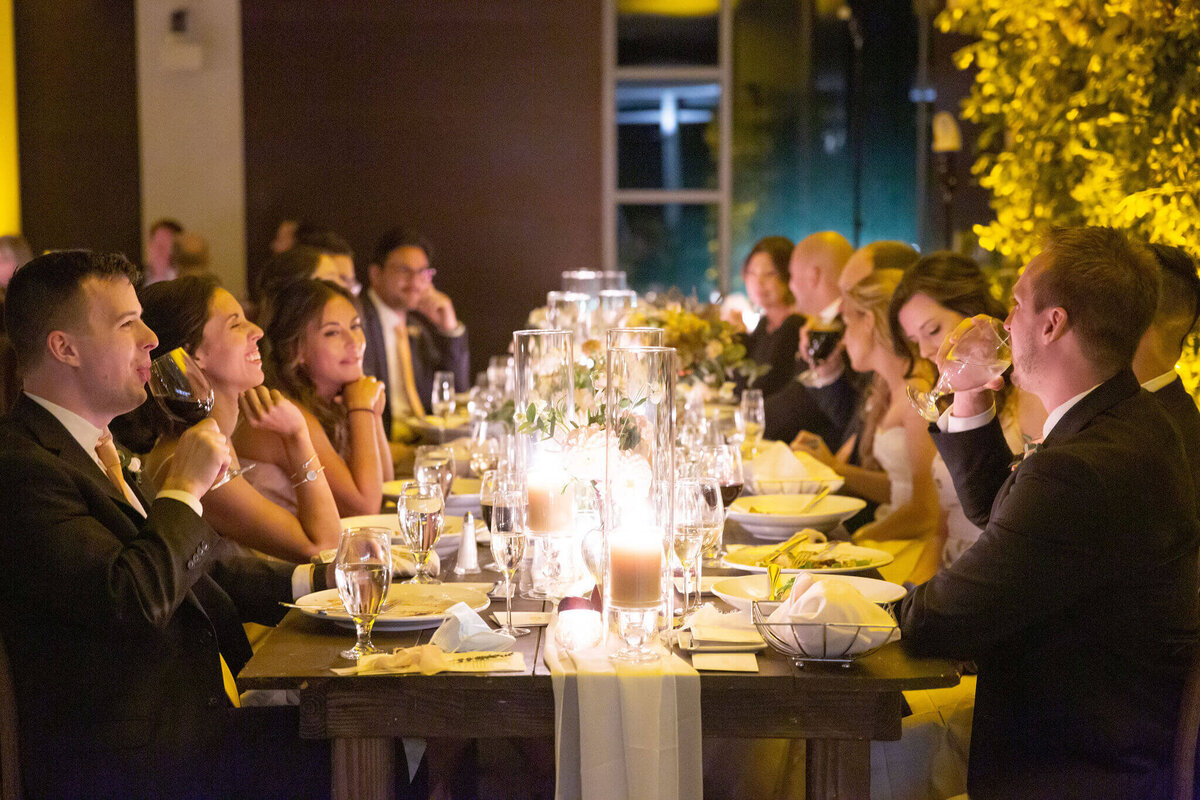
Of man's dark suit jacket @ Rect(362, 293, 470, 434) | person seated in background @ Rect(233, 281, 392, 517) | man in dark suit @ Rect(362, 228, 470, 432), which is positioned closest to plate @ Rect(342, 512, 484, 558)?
person seated in background @ Rect(233, 281, 392, 517)

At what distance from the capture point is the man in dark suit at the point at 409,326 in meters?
5.84

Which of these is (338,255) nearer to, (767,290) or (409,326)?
(409,326)

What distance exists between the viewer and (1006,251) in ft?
12.6

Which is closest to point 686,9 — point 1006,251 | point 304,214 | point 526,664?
point 304,214

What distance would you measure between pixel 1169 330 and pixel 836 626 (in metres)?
1.18

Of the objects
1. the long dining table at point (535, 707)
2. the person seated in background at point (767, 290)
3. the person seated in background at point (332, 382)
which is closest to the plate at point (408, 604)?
the long dining table at point (535, 707)

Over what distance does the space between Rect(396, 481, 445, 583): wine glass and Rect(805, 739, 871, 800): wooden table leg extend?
29.7 inches

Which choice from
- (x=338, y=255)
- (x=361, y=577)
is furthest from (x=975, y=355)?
(x=338, y=255)

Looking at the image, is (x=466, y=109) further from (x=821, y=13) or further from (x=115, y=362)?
(x=115, y=362)

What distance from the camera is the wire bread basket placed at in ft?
5.38

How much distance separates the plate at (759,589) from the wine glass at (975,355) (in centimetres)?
33

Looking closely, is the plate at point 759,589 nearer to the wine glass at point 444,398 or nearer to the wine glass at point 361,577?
the wine glass at point 361,577

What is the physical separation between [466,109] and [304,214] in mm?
1294

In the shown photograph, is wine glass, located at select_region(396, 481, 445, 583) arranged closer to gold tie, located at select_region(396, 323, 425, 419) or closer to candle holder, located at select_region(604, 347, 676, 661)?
candle holder, located at select_region(604, 347, 676, 661)
